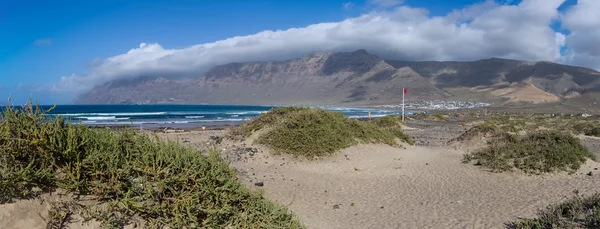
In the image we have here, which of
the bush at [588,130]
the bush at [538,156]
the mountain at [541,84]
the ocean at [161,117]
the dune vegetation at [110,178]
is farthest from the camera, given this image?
the mountain at [541,84]

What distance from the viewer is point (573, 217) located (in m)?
5.95

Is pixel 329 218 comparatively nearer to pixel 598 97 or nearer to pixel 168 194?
pixel 168 194

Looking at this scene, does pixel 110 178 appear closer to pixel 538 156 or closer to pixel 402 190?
pixel 402 190

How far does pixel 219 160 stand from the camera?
19.5 feet

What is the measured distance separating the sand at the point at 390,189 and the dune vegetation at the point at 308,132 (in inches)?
20.6

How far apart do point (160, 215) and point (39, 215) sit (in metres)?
1.22

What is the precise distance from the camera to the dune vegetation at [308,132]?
1513 centimetres

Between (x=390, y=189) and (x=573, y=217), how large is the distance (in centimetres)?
536

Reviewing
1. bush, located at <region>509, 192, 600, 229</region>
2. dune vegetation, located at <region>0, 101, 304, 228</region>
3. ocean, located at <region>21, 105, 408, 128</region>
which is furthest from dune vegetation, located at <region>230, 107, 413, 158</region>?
dune vegetation, located at <region>0, 101, 304, 228</region>

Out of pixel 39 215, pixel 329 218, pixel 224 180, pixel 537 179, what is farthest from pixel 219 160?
pixel 537 179

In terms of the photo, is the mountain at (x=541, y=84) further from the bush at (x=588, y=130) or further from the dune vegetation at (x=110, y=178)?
the dune vegetation at (x=110, y=178)

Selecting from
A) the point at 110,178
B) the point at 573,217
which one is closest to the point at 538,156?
the point at 573,217

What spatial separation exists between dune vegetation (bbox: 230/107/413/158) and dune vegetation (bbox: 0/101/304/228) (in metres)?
9.91

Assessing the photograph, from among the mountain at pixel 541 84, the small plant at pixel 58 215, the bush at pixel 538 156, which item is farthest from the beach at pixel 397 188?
the mountain at pixel 541 84
